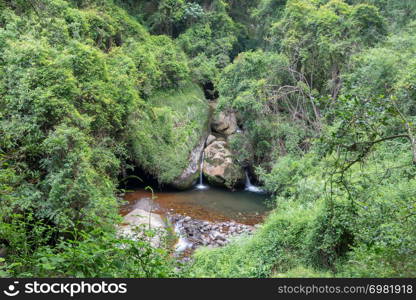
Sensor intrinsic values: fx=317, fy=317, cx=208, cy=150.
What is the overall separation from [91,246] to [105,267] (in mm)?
298

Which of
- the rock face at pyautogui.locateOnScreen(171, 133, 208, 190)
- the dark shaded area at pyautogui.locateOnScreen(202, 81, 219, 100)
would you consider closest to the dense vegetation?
the dark shaded area at pyautogui.locateOnScreen(202, 81, 219, 100)

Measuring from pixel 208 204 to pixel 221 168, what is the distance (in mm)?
2272

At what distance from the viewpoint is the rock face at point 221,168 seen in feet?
45.3

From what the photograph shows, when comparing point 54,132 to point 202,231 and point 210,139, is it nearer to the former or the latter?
point 202,231

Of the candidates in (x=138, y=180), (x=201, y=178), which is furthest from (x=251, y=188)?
(x=138, y=180)

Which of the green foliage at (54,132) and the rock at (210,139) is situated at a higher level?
the green foliage at (54,132)

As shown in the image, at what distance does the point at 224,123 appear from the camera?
16.1 metres

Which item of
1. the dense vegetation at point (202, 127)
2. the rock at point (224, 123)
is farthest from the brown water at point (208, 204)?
the rock at point (224, 123)

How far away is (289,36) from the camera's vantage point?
49.2 ft

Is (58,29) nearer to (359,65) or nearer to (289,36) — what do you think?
(289,36)

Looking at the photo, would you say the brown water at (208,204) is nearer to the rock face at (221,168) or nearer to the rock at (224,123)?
the rock face at (221,168)

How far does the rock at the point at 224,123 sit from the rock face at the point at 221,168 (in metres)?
1.44

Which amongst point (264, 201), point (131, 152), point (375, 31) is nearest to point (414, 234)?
point (264, 201)

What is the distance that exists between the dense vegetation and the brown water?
115cm
